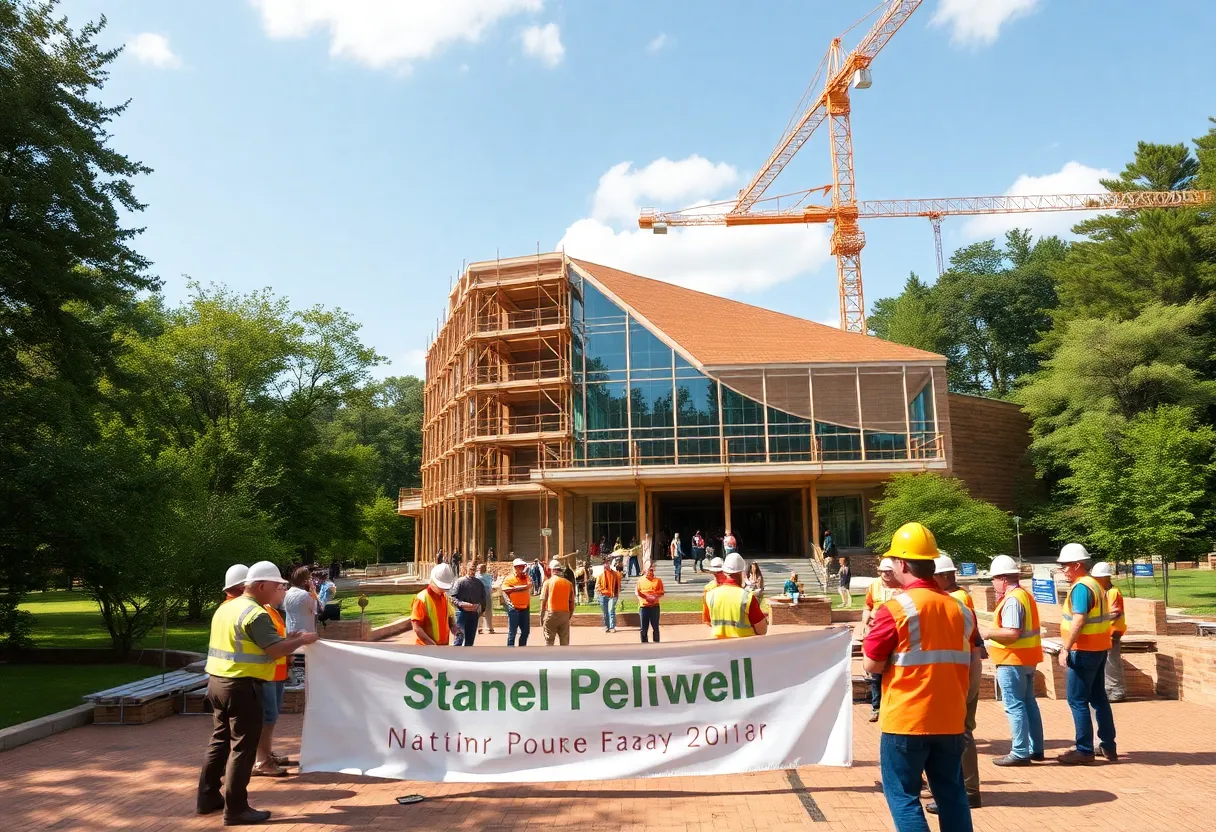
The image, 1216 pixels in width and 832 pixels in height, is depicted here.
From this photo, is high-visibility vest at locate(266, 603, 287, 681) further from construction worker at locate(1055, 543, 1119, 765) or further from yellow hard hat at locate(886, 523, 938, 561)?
construction worker at locate(1055, 543, 1119, 765)

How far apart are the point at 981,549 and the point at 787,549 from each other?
14.4 metres

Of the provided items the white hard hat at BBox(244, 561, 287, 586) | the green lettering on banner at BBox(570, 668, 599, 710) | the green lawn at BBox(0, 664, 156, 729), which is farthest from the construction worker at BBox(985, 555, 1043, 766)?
the green lawn at BBox(0, 664, 156, 729)

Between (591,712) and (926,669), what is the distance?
2763 mm

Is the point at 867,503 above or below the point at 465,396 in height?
below

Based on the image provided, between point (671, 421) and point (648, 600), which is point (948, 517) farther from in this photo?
point (648, 600)

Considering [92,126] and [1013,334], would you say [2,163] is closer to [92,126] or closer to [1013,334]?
[92,126]

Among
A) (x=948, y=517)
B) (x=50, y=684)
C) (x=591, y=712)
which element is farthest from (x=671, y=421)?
(x=591, y=712)

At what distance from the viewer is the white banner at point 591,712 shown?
5984mm

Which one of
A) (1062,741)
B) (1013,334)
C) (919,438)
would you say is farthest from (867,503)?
(1013,334)

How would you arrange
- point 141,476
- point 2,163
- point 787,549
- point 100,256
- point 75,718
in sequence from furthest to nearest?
point 787,549 → point 100,256 → point 2,163 → point 141,476 → point 75,718

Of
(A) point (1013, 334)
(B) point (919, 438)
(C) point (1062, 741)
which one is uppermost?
(A) point (1013, 334)

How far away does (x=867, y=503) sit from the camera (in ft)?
119

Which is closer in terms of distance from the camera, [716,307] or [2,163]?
[2,163]

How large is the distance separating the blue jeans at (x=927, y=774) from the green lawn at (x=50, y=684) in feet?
31.6
